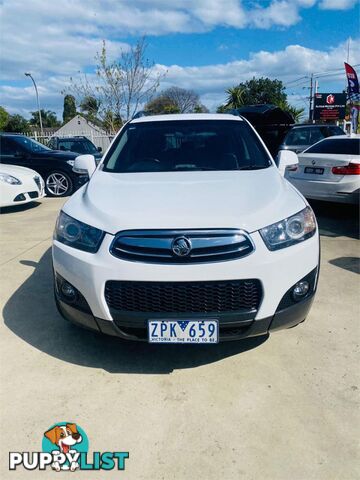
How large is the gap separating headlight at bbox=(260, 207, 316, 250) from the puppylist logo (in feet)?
4.61

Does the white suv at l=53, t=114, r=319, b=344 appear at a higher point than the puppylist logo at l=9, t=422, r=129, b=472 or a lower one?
higher

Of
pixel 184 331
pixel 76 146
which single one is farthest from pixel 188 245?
pixel 76 146

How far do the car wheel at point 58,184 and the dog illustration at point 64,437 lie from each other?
8321 mm

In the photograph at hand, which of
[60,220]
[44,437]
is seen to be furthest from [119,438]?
[60,220]

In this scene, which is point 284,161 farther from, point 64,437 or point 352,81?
point 352,81

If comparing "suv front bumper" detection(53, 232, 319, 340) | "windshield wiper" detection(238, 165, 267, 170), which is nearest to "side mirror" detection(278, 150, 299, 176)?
"windshield wiper" detection(238, 165, 267, 170)

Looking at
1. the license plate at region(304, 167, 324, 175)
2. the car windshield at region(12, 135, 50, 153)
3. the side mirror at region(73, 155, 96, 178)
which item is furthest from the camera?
the car windshield at region(12, 135, 50, 153)

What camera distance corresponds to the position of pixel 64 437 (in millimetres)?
2094

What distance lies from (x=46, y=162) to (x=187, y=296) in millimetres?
8322

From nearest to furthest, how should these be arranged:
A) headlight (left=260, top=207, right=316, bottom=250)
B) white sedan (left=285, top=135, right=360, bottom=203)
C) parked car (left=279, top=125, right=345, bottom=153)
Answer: headlight (left=260, top=207, right=316, bottom=250) → white sedan (left=285, top=135, right=360, bottom=203) → parked car (left=279, top=125, right=345, bottom=153)

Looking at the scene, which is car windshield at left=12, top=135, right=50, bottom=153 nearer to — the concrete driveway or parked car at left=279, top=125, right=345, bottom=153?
parked car at left=279, top=125, right=345, bottom=153

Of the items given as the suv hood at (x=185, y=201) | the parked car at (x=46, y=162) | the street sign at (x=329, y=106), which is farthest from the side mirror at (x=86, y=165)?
the street sign at (x=329, y=106)

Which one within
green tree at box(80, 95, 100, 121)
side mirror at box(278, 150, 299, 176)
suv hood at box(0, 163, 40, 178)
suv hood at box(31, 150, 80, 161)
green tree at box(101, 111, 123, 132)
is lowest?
suv hood at box(0, 163, 40, 178)

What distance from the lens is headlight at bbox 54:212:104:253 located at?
2.39 m
